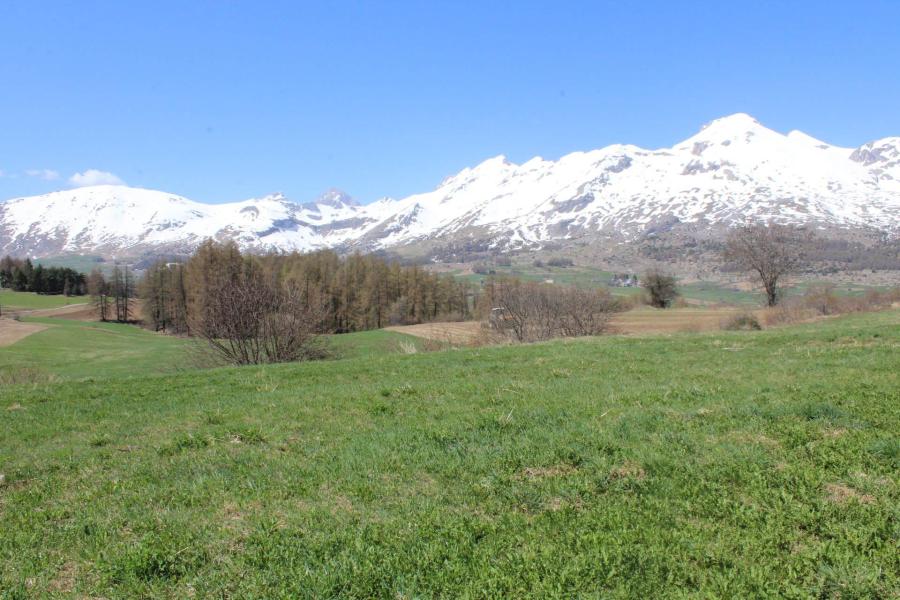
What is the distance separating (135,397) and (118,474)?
7773 millimetres

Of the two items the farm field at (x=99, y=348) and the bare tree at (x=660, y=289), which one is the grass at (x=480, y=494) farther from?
the bare tree at (x=660, y=289)

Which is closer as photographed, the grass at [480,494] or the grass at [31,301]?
the grass at [480,494]

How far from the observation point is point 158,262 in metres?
100

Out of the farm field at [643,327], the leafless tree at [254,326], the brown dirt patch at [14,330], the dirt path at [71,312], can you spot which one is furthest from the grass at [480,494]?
the dirt path at [71,312]

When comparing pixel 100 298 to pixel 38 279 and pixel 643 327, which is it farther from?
pixel 643 327

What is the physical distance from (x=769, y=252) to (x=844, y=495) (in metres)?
50.4

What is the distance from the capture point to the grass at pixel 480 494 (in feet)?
15.8

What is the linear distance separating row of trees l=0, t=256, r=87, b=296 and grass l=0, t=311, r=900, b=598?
16777cm

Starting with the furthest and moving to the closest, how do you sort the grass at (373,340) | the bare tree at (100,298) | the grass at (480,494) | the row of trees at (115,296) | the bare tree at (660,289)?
1. the row of trees at (115,296)
2. the bare tree at (100,298)
3. the bare tree at (660,289)
4. the grass at (373,340)
5. the grass at (480,494)

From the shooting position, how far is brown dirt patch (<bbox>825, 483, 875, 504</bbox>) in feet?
18.3

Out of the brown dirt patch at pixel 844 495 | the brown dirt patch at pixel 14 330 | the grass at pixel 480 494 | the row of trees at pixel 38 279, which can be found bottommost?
the brown dirt patch at pixel 14 330

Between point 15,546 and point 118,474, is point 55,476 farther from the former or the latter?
point 15,546

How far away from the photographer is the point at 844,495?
225 inches

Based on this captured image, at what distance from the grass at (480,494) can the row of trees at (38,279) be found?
550 ft
